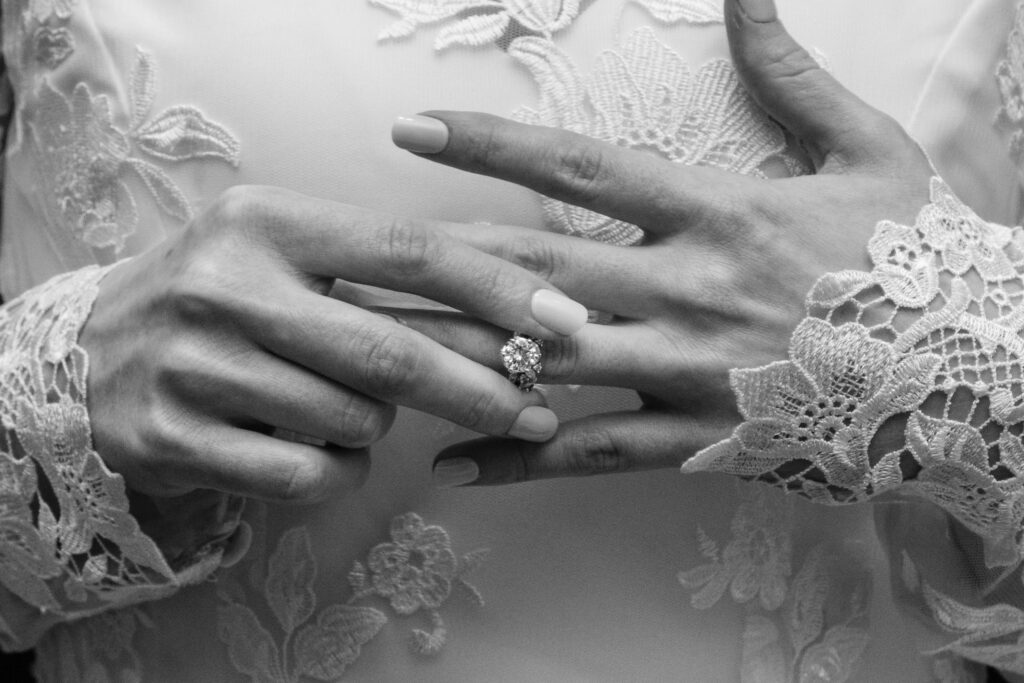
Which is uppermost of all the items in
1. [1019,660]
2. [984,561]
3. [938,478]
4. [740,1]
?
[740,1]

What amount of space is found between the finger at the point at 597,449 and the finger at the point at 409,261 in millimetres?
99

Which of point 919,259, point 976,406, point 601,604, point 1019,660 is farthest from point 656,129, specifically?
point 1019,660

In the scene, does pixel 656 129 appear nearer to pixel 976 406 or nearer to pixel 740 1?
pixel 740 1

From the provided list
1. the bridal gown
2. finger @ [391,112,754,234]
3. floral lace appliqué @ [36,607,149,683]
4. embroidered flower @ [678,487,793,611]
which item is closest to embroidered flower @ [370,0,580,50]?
the bridal gown

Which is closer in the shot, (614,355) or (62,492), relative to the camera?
(614,355)

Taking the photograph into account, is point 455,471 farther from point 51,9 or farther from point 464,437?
point 51,9

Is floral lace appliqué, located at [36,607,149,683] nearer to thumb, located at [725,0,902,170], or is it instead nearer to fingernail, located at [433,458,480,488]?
fingernail, located at [433,458,480,488]

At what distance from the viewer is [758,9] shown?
0.78 m

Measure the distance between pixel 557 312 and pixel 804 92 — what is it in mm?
277

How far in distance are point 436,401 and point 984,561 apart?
21.5 inches

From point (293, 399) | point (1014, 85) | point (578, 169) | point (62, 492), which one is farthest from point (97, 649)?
point (1014, 85)

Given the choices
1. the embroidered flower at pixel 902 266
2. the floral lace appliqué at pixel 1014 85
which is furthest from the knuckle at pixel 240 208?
the floral lace appliqué at pixel 1014 85

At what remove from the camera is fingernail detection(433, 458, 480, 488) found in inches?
30.4

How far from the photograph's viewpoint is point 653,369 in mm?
744
